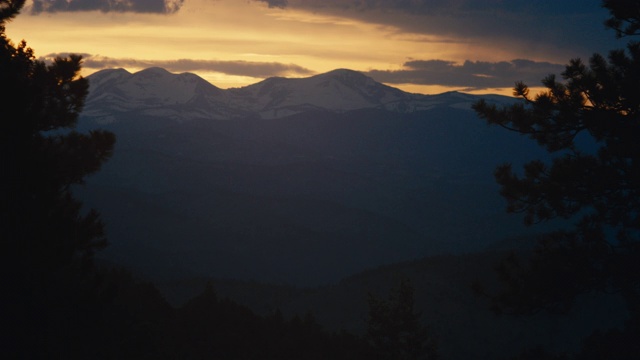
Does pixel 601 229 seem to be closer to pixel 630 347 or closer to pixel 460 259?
pixel 630 347

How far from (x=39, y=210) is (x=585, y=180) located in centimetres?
1071

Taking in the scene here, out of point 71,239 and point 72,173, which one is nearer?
point 71,239

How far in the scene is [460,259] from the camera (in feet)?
371

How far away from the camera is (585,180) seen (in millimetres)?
12664

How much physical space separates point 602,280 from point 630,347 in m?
1.97

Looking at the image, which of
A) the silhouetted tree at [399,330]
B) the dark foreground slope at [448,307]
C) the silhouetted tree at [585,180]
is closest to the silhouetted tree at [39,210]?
the silhouetted tree at [585,180]

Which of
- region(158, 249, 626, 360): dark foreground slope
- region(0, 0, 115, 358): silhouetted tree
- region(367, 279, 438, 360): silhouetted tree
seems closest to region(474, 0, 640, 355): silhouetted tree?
region(0, 0, 115, 358): silhouetted tree

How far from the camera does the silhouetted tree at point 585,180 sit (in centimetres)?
1234

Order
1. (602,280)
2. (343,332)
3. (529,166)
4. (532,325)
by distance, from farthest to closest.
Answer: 1. (532,325)
2. (343,332)
3. (529,166)
4. (602,280)

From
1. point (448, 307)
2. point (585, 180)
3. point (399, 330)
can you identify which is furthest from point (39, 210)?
point (448, 307)

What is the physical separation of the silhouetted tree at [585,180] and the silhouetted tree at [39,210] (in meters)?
8.88

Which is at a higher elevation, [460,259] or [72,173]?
[72,173]

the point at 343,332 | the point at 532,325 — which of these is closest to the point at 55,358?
the point at 343,332

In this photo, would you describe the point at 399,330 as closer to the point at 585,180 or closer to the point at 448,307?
the point at 585,180
